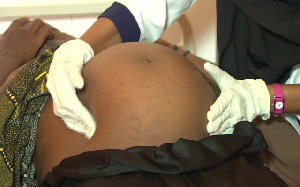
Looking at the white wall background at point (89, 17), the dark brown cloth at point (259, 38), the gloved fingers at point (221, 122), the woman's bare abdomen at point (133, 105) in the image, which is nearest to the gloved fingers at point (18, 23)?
the white wall background at point (89, 17)

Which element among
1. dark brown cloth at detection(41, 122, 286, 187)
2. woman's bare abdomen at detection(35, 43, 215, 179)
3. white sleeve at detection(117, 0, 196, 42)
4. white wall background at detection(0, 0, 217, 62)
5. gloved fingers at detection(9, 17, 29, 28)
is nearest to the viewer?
dark brown cloth at detection(41, 122, 286, 187)

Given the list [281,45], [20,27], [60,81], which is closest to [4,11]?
[20,27]

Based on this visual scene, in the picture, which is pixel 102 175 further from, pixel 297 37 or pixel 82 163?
pixel 297 37

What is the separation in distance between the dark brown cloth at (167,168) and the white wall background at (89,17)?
103 cm

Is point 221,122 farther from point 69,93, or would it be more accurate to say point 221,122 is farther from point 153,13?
point 153,13

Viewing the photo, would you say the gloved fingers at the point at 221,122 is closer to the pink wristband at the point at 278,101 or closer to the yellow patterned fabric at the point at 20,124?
the pink wristband at the point at 278,101

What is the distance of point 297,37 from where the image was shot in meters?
1.03

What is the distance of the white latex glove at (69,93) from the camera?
83 centimetres

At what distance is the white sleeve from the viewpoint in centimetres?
118

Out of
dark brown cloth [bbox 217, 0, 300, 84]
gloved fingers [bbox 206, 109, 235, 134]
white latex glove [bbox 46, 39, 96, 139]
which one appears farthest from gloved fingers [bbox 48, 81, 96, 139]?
dark brown cloth [bbox 217, 0, 300, 84]

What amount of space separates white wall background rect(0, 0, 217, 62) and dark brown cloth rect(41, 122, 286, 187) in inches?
40.6

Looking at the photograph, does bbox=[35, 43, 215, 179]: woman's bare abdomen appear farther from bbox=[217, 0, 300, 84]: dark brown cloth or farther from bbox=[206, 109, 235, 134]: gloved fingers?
bbox=[217, 0, 300, 84]: dark brown cloth

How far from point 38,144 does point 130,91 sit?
0.26 meters

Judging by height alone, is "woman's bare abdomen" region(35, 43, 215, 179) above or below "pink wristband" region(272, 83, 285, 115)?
above
